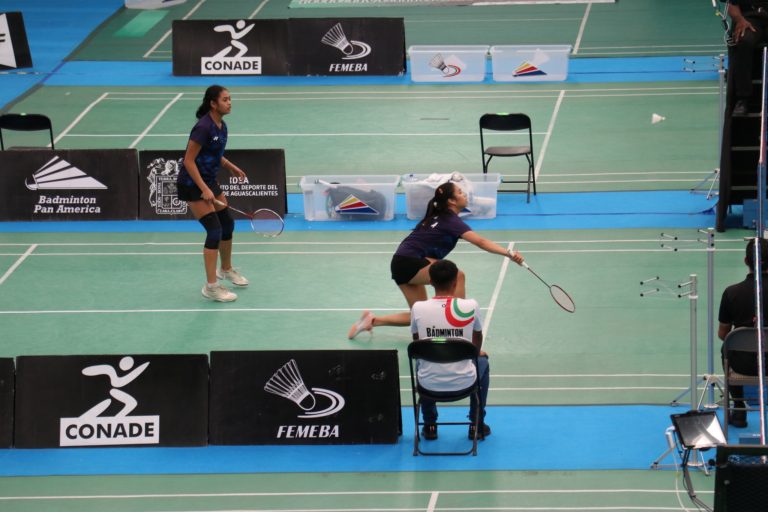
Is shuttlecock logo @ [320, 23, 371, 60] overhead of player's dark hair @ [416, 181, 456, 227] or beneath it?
overhead

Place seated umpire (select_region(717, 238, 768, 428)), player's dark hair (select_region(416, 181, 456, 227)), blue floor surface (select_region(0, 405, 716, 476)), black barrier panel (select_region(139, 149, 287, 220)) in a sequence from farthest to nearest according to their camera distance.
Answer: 1. black barrier panel (select_region(139, 149, 287, 220))
2. player's dark hair (select_region(416, 181, 456, 227))
3. seated umpire (select_region(717, 238, 768, 428))
4. blue floor surface (select_region(0, 405, 716, 476))

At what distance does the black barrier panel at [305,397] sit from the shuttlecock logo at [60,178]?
6.45 m

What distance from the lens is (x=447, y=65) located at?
22.2 m

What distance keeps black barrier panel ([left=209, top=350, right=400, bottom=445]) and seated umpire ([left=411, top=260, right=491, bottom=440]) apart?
0.30 metres

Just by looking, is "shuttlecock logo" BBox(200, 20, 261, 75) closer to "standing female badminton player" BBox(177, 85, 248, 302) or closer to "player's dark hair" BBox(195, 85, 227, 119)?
"standing female badminton player" BBox(177, 85, 248, 302)

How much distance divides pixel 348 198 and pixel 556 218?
7.95 ft

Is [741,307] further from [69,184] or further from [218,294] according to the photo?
[69,184]

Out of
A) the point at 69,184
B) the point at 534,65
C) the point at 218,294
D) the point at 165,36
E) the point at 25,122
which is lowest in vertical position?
the point at 218,294

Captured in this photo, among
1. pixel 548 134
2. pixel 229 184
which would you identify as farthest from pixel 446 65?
pixel 229 184

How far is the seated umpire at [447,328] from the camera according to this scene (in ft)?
32.8

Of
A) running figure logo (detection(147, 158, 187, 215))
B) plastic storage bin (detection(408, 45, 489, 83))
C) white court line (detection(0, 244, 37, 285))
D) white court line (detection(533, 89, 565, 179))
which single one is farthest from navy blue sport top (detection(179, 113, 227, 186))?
plastic storage bin (detection(408, 45, 489, 83))

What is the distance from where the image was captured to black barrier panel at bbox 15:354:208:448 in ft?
34.2

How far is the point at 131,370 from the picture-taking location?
34.2 ft

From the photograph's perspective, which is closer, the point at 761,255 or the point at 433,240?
the point at 761,255
